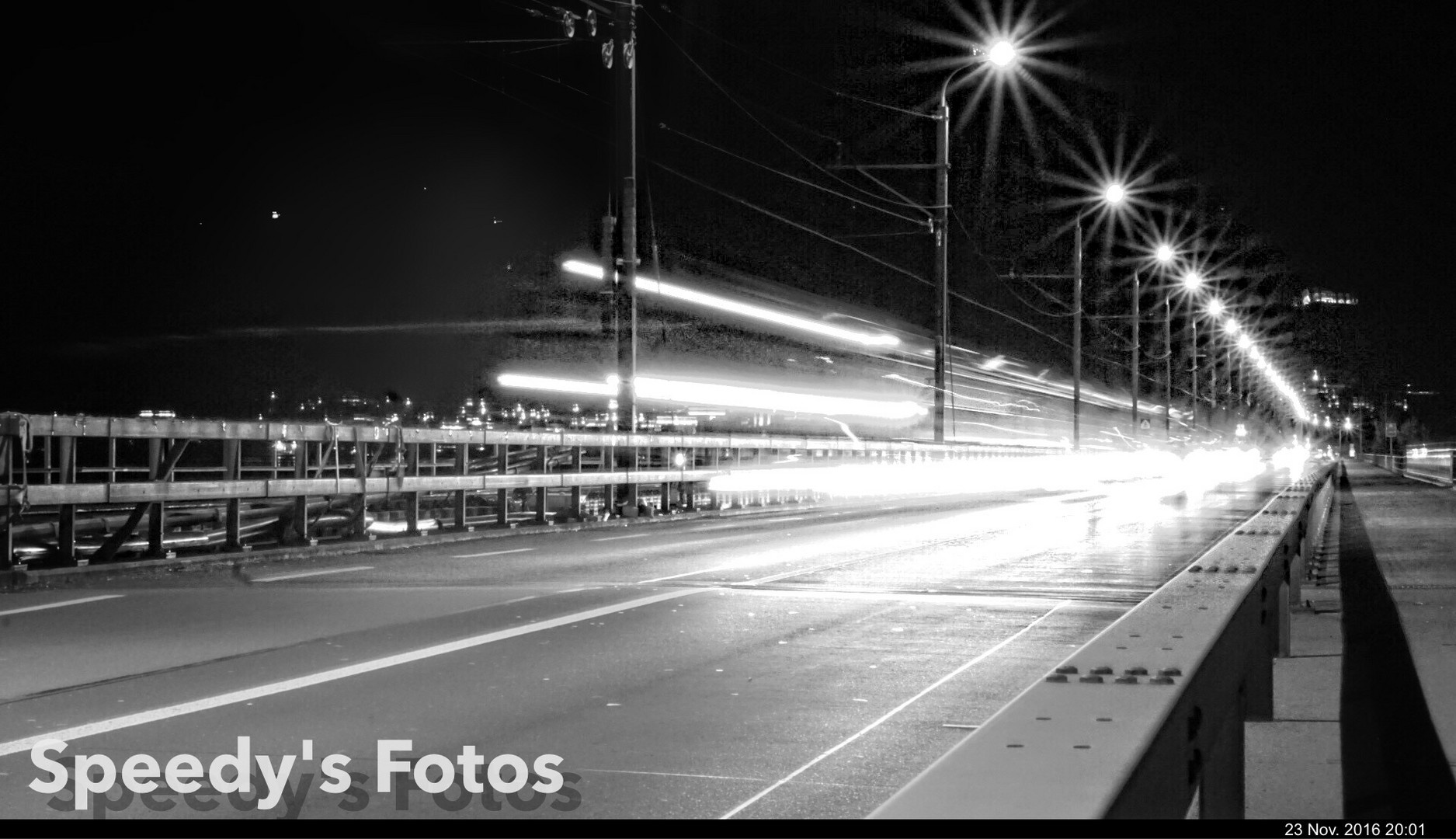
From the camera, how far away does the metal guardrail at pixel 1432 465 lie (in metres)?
51.3

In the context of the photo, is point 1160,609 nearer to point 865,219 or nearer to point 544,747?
point 544,747

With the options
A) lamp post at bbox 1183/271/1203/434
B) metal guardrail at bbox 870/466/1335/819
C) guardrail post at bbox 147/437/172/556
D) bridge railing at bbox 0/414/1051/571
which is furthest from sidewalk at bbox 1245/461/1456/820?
lamp post at bbox 1183/271/1203/434

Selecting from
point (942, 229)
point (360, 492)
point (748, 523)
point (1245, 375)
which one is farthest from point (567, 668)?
point (1245, 375)

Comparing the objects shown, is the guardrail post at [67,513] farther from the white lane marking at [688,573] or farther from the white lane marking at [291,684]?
the white lane marking at [291,684]

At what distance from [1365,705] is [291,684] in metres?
5.99

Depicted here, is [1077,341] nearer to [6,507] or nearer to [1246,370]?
[6,507]

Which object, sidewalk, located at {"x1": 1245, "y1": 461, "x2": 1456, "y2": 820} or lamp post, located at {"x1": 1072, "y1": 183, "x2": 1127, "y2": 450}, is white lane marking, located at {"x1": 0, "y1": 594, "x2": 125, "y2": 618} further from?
lamp post, located at {"x1": 1072, "y1": 183, "x2": 1127, "y2": 450}

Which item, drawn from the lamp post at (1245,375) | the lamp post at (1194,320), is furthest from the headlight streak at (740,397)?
the lamp post at (1245,375)

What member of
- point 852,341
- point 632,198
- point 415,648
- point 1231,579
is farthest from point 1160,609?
point 852,341

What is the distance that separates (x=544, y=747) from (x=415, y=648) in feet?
9.77

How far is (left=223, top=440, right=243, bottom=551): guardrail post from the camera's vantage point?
620 inches

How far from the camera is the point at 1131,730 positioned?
11.1 feet

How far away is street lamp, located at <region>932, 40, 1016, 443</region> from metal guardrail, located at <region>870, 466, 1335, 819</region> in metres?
34.0

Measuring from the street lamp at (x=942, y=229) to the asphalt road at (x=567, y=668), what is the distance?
80.0ft
